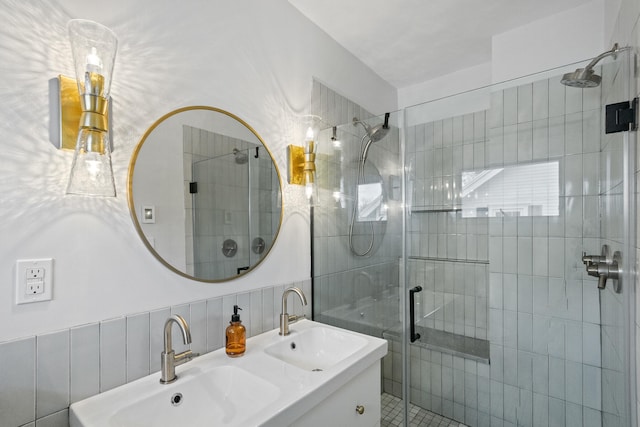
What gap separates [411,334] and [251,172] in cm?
124

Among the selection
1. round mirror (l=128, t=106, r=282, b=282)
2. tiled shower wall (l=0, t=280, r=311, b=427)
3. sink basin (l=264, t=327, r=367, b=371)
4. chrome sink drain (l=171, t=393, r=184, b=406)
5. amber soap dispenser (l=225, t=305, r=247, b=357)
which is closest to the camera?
tiled shower wall (l=0, t=280, r=311, b=427)

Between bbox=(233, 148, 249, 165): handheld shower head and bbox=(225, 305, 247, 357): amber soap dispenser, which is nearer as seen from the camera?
bbox=(225, 305, 247, 357): amber soap dispenser

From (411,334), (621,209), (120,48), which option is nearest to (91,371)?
(120,48)

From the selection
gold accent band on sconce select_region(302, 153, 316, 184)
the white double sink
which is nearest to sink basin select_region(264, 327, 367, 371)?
the white double sink

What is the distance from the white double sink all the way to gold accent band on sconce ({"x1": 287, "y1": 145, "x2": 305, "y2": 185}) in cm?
92

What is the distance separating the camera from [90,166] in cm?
97

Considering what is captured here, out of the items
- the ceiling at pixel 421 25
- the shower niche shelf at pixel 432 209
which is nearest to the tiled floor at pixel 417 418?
the shower niche shelf at pixel 432 209

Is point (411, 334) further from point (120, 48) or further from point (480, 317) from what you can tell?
point (120, 48)

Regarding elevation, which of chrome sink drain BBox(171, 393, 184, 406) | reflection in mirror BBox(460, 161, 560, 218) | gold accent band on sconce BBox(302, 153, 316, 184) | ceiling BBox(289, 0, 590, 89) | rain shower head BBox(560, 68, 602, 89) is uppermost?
ceiling BBox(289, 0, 590, 89)

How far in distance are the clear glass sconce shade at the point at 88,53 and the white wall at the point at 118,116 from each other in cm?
12

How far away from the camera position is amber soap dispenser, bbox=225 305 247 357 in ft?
4.43

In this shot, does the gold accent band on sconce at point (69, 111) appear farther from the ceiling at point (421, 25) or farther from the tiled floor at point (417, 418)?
the tiled floor at point (417, 418)

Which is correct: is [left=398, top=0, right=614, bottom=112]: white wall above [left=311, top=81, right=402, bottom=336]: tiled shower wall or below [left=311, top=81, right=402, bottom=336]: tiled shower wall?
above

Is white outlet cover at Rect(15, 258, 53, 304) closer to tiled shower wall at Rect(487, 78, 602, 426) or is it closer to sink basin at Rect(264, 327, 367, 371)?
sink basin at Rect(264, 327, 367, 371)
